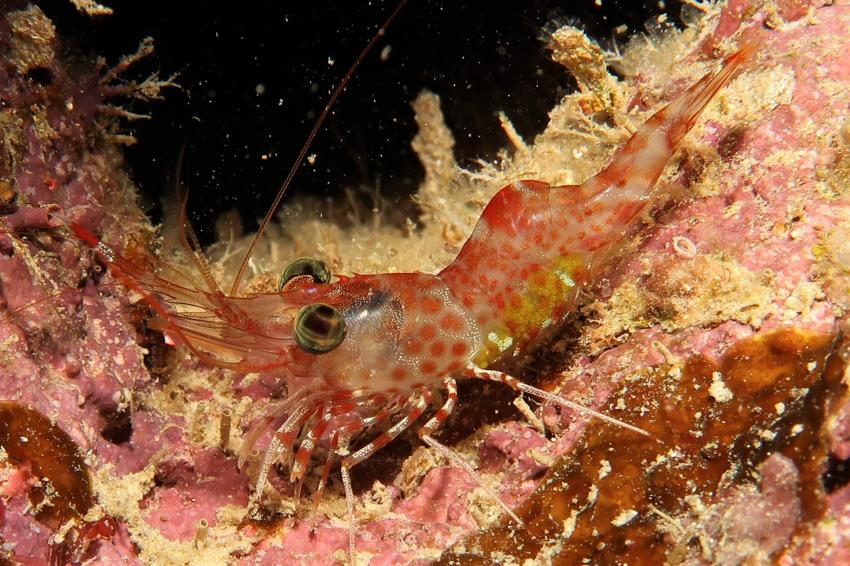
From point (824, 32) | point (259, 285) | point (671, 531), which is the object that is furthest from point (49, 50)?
point (824, 32)

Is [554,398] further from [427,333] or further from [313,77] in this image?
[313,77]

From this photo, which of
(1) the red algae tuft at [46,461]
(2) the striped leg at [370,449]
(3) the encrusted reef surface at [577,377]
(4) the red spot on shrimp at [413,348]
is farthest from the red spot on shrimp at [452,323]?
(1) the red algae tuft at [46,461]

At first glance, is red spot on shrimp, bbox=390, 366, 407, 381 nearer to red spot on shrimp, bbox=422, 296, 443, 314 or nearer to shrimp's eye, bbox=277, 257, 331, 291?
red spot on shrimp, bbox=422, 296, 443, 314

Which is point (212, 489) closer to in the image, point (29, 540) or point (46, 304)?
point (29, 540)

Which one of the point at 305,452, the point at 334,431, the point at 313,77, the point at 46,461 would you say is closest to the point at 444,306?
the point at 334,431

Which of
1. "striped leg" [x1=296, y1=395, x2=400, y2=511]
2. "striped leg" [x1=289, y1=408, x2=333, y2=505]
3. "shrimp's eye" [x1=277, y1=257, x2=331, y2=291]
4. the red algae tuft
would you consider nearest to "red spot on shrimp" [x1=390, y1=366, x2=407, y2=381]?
"striped leg" [x1=296, y1=395, x2=400, y2=511]

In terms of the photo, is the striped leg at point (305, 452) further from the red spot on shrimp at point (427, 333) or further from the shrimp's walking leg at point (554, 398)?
the shrimp's walking leg at point (554, 398)
